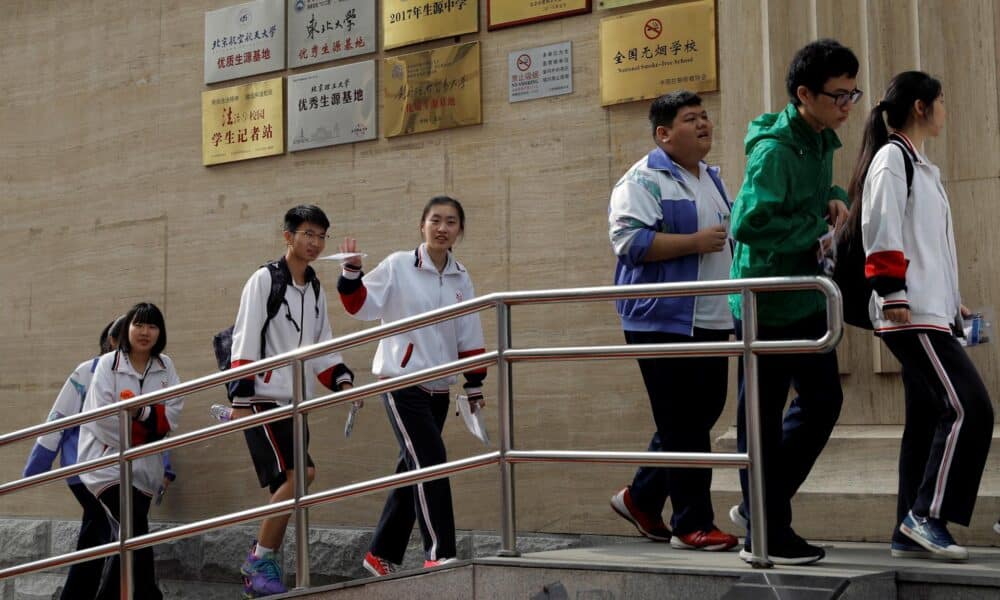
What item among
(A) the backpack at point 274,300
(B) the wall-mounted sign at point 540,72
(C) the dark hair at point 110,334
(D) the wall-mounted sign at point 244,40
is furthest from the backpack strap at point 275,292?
(D) the wall-mounted sign at point 244,40

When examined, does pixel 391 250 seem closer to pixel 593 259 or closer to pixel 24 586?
pixel 593 259

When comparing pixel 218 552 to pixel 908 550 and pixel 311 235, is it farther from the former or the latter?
pixel 908 550

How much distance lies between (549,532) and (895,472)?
191 centimetres

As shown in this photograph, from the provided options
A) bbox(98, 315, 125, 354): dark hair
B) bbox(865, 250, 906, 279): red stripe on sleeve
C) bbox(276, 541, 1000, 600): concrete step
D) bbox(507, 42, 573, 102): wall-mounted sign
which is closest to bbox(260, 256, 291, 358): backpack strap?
bbox(98, 315, 125, 354): dark hair

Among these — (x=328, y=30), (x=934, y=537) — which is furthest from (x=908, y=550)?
(x=328, y=30)

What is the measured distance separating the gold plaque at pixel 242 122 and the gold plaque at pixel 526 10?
1604mm

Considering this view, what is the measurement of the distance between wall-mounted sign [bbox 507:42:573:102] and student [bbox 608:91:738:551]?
7.10 ft

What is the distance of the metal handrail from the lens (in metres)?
3.94

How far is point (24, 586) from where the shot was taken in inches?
340

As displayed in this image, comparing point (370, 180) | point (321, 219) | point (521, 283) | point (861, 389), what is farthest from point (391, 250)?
point (861, 389)

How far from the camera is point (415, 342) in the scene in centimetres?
548

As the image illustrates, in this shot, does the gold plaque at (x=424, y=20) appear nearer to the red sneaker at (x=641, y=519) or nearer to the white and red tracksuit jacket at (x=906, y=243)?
the red sneaker at (x=641, y=519)

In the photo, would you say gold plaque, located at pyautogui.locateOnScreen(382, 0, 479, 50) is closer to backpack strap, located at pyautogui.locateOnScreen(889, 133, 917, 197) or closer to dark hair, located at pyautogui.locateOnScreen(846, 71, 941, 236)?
dark hair, located at pyautogui.locateOnScreen(846, 71, 941, 236)

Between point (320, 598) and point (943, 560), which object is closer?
point (943, 560)
